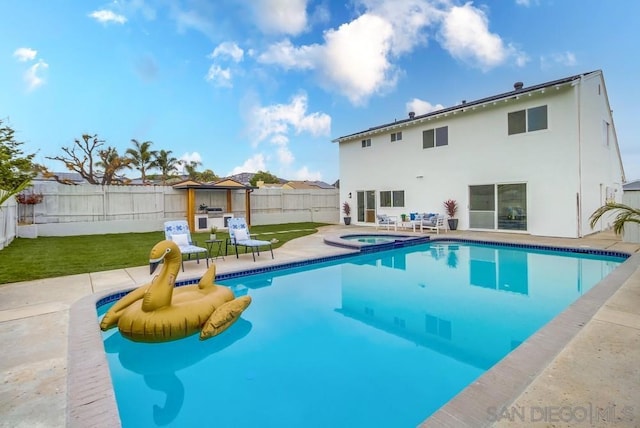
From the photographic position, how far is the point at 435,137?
16109 millimetres

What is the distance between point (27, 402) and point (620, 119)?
76.6 ft

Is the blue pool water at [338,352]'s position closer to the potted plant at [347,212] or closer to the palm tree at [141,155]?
the potted plant at [347,212]

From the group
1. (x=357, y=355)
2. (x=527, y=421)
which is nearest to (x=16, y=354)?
(x=357, y=355)

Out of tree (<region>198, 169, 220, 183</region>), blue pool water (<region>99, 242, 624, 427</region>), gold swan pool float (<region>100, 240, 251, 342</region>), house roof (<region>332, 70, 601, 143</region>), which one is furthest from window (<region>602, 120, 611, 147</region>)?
tree (<region>198, 169, 220, 183</region>)

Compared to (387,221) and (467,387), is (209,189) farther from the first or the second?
(467,387)

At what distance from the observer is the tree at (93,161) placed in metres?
26.8

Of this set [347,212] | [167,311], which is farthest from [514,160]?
[167,311]

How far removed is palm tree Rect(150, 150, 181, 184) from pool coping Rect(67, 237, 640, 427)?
109 ft

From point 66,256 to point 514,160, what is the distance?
15.7 metres

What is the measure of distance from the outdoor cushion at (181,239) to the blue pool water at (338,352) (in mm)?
1828

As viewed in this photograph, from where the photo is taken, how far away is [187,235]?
8719 mm

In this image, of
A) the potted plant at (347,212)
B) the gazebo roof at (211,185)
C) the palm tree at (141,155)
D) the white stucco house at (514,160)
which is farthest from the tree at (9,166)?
the palm tree at (141,155)

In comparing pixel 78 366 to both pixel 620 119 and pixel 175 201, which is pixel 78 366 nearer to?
pixel 175 201

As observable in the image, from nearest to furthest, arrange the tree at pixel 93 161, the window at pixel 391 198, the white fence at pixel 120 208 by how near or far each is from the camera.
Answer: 1. the white fence at pixel 120 208
2. the window at pixel 391 198
3. the tree at pixel 93 161
